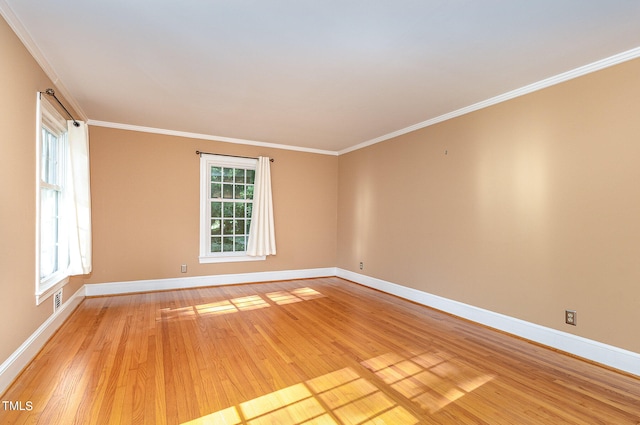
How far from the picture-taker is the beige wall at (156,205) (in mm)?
4539

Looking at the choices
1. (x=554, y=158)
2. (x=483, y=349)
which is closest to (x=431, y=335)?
(x=483, y=349)

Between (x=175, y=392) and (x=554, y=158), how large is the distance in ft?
12.0

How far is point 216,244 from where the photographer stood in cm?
530

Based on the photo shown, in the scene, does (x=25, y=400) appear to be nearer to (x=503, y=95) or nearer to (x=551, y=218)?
(x=551, y=218)

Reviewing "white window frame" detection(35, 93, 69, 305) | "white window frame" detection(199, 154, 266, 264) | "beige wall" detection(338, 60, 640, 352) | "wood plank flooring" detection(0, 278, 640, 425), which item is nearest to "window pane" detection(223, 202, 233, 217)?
"white window frame" detection(199, 154, 266, 264)

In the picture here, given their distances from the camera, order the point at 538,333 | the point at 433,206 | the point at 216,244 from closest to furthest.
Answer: the point at 538,333 → the point at 433,206 → the point at 216,244

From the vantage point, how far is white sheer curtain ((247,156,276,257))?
542 centimetres

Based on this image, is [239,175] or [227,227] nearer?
[227,227]

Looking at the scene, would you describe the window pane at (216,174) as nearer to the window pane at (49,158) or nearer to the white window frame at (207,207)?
the white window frame at (207,207)

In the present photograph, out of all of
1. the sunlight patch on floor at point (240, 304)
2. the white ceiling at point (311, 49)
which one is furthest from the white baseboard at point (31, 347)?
the white ceiling at point (311, 49)

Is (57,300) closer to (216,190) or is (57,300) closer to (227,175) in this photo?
(216,190)

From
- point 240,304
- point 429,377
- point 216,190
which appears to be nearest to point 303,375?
point 429,377

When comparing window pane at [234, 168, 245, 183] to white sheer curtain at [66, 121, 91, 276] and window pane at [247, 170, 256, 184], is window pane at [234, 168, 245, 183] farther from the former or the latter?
white sheer curtain at [66, 121, 91, 276]

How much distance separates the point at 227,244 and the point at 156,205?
4.13 feet
